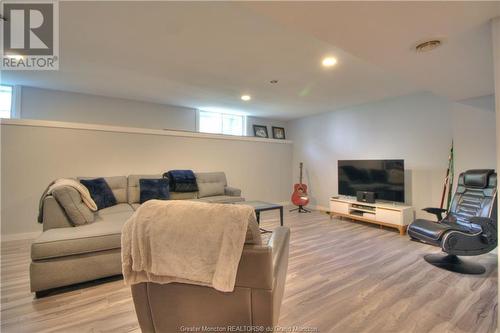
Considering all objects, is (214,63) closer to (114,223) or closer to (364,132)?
(114,223)

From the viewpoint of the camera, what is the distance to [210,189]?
4.66 meters

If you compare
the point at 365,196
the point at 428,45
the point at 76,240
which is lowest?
the point at 76,240

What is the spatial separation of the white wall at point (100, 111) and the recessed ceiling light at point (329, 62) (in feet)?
10.4

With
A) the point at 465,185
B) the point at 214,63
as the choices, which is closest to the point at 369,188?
the point at 465,185

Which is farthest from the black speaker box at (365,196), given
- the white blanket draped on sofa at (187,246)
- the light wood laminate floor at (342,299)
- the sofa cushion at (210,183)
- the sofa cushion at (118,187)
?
the sofa cushion at (118,187)

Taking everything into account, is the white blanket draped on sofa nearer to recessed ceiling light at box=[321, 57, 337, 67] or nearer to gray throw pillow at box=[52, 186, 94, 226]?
gray throw pillow at box=[52, 186, 94, 226]

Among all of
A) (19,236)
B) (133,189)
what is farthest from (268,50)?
(19,236)

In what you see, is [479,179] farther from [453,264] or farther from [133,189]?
[133,189]

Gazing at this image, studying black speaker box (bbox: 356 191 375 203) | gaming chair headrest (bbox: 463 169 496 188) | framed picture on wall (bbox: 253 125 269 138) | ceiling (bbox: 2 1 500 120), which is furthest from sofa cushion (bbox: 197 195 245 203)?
gaming chair headrest (bbox: 463 169 496 188)

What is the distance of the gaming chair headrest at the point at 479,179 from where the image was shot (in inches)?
107

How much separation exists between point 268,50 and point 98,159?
3349 millimetres

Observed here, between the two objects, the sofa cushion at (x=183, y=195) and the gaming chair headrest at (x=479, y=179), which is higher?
the gaming chair headrest at (x=479, y=179)
